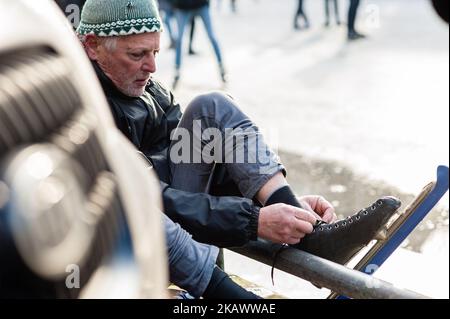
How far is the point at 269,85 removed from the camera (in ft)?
26.0

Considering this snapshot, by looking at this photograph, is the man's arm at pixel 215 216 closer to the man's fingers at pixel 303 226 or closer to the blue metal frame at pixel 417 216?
the man's fingers at pixel 303 226

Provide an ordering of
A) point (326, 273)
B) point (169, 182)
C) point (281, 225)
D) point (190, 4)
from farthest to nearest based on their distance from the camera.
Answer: point (190, 4) → point (169, 182) → point (281, 225) → point (326, 273)

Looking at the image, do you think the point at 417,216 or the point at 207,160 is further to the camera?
the point at 207,160

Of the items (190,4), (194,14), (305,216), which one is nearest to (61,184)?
(305,216)

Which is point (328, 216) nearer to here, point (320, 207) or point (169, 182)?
point (320, 207)

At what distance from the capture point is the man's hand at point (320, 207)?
2.73 metres

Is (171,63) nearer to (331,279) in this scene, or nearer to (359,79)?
(359,79)

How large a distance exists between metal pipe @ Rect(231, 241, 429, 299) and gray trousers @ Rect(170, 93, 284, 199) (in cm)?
28

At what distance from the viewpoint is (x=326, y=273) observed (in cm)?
219

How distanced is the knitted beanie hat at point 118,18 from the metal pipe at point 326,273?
896mm

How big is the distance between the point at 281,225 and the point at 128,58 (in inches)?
35.1

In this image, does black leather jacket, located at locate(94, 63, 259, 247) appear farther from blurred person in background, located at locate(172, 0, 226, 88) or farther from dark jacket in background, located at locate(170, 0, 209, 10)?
dark jacket in background, located at locate(170, 0, 209, 10)

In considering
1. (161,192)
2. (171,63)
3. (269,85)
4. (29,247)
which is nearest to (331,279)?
(161,192)

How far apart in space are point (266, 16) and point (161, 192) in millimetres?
11660
